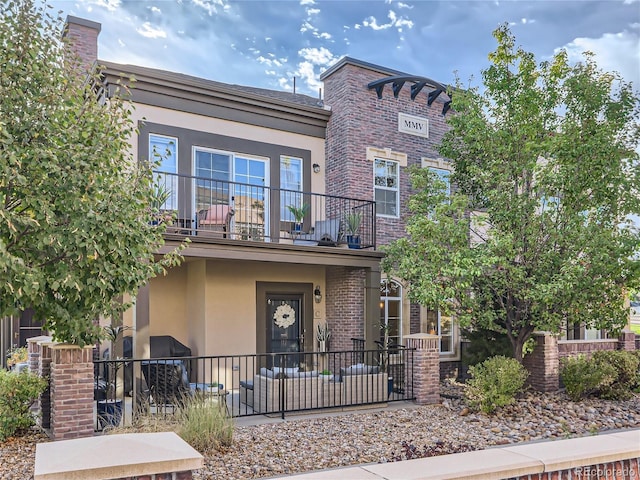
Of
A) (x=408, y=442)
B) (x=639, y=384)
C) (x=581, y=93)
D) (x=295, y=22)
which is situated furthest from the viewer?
(x=639, y=384)

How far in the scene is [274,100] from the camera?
496 inches

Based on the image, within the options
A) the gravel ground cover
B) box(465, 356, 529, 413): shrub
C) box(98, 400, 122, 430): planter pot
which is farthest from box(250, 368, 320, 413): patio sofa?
box(465, 356, 529, 413): shrub

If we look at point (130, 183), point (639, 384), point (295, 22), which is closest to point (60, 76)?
point (130, 183)

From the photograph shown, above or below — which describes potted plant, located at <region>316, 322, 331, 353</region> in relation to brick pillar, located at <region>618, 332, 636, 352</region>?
above

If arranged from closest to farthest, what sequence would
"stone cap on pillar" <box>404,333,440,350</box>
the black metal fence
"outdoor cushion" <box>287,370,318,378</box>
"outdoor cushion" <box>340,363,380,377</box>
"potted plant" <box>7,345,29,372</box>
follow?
the black metal fence → "outdoor cushion" <box>287,370,318,378</box> → "outdoor cushion" <box>340,363,380,377</box> → "stone cap on pillar" <box>404,333,440,350</box> → "potted plant" <box>7,345,29,372</box>

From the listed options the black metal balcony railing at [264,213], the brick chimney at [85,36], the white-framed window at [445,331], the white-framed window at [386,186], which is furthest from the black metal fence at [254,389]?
the brick chimney at [85,36]

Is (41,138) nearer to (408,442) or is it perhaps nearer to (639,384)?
(408,442)

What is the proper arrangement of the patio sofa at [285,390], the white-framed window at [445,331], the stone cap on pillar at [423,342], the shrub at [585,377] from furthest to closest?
the white-framed window at [445,331] → the shrub at [585,377] → the stone cap on pillar at [423,342] → the patio sofa at [285,390]

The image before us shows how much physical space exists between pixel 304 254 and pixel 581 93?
20.7 feet

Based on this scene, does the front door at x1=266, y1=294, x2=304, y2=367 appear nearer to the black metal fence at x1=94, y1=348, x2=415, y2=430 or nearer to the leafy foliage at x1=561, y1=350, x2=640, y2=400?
the black metal fence at x1=94, y1=348, x2=415, y2=430

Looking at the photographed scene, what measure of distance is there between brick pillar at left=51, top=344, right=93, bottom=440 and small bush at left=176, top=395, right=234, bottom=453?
1214 mm

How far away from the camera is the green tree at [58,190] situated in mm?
4926

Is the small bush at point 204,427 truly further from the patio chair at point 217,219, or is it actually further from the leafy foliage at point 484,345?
the leafy foliage at point 484,345

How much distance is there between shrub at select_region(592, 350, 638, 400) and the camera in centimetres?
1088
